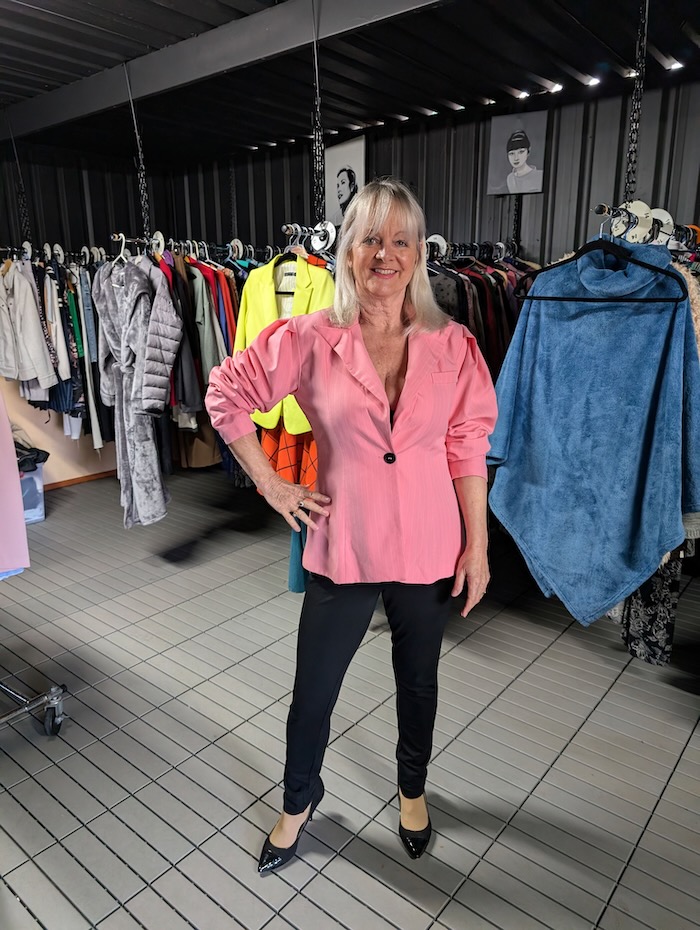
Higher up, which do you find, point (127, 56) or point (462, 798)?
point (127, 56)

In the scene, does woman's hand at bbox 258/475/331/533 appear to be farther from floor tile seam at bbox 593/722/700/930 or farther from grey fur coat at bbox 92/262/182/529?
grey fur coat at bbox 92/262/182/529

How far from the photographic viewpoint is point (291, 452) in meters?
2.81

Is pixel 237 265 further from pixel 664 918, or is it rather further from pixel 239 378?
pixel 664 918

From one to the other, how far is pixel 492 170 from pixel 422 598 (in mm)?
3720

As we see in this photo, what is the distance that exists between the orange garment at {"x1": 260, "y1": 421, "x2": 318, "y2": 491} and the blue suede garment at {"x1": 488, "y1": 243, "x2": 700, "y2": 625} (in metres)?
0.76

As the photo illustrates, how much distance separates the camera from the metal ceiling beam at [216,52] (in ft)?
9.14

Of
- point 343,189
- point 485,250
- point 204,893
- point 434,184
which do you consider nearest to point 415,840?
point 204,893

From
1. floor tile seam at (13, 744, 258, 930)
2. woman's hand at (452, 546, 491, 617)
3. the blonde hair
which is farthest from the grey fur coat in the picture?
woman's hand at (452, 546, 491, 617)

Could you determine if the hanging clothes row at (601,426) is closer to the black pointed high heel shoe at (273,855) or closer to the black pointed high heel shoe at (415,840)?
the black pointed high heel shoe at (415,840)

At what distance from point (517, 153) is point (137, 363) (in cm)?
282

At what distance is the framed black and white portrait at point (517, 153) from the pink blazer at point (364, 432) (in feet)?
10.5

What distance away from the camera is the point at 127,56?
3.72 meters

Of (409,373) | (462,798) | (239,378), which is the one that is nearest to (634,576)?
(462,798)

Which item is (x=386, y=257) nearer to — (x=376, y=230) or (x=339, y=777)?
(x=376, y=230)
